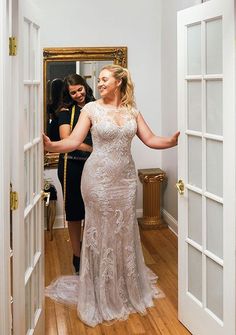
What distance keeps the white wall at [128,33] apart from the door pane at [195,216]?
2.79 m

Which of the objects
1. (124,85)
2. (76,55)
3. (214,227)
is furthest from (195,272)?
(76,55)

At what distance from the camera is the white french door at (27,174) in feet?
7.44

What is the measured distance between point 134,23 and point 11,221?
398 cm

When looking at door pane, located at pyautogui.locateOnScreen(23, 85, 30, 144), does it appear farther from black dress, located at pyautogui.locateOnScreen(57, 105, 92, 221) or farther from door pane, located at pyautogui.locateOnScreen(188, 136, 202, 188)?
black dress, located at pyautogui.locateOnScreen(57, 105, 92, 221)

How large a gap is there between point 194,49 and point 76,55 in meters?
2.81

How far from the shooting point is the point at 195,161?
Result: 9.94 ft

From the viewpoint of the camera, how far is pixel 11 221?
229 centimetres

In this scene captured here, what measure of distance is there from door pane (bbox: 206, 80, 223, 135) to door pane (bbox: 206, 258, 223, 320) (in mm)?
776

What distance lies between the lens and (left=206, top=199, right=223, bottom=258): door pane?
276 cm

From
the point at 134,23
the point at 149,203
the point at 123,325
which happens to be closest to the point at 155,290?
the point at 123,325

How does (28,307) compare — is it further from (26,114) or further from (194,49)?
(194,49)
